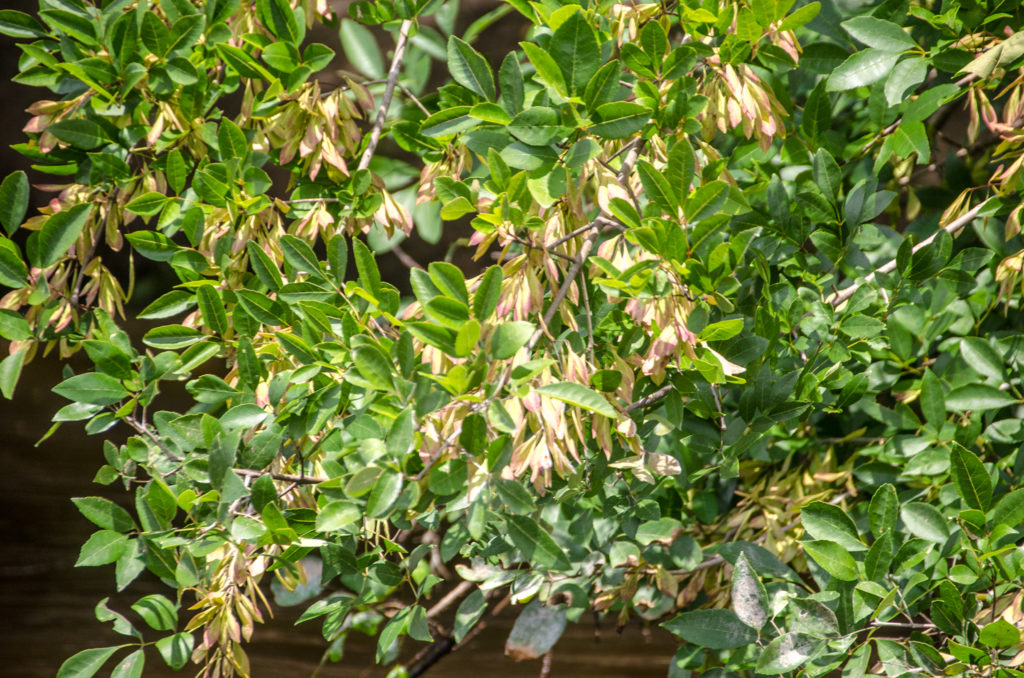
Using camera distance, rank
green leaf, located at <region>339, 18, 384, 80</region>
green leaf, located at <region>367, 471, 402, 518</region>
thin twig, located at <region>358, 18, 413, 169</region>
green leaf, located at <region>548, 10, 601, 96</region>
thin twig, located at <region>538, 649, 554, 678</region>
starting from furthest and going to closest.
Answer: thin twig, located at <region>538, 649, 554, 678</region> → green leaf, located at <region>339, 18, 384, 80</region> → thin twig, located at <region>358, 18, 413, 169</region> → green leaf, located at <region>548, 10, 601, 96</region> → green leaf, located at <region>367, 471, 402, 518</region>

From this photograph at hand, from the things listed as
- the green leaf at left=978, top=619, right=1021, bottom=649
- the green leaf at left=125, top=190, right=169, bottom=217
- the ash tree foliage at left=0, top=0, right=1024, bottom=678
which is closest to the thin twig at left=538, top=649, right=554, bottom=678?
the ash tree foliage at left=0, top=0, right=1024, bottom=678

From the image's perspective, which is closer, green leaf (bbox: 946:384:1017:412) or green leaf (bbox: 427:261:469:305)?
green leaf (bbox: 427:261:469:305)

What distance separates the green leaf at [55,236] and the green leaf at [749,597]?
2.26 feet

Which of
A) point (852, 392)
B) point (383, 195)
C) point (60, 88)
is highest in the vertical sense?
point (60, 88)

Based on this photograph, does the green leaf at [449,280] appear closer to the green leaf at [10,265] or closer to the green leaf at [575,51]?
the green leaf at [575,51]

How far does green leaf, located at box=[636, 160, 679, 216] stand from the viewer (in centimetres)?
69

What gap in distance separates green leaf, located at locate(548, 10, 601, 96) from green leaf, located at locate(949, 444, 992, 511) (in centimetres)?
47

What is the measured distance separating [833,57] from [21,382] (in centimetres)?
223

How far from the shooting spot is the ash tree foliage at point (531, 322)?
679 mm

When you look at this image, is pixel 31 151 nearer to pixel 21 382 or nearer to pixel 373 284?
pixel 373 284

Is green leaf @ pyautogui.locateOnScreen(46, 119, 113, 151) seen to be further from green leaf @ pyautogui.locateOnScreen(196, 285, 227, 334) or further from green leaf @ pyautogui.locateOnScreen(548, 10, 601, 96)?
green leaf @ pyautogui.locateOnScreen(548, 10, 601, 96)

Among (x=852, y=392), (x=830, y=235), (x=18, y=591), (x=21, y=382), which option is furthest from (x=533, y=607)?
(x=21, y=382)

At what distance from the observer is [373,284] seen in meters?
0.72

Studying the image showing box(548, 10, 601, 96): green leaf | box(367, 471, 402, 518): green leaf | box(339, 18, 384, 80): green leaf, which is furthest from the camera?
box(339, 18, 384, 80): green leaf
